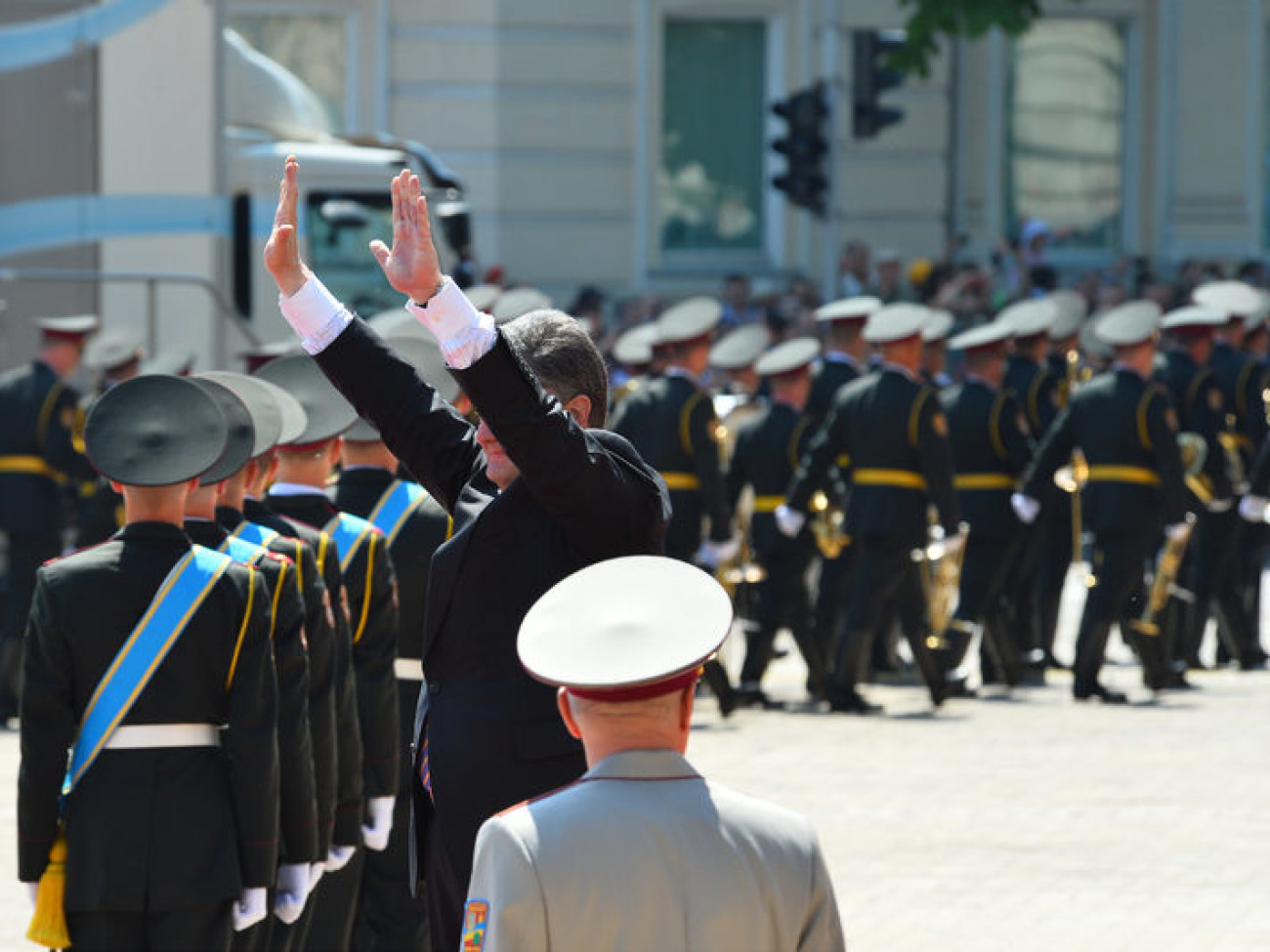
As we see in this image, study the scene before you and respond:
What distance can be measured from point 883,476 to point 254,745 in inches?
294

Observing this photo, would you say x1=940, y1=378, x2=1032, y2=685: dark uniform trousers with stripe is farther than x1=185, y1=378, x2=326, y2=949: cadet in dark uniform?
Yes

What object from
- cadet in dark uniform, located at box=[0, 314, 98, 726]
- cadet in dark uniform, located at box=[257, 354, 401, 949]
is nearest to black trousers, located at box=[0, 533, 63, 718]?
cadet in dark uniform, located at box=[0, 314, 98, 726]

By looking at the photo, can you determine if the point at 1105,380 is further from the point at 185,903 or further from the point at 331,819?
the point at 185,903

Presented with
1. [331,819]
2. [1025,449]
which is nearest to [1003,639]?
[1025,449]

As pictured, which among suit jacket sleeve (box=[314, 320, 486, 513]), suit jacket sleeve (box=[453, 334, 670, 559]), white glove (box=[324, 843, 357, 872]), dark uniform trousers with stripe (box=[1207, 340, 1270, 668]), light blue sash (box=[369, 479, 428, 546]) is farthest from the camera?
dark uniform trousers with stripe (box=[1207, 340, 1270, 668])

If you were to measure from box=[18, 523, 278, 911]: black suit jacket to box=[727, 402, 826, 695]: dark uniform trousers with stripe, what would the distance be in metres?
7.65

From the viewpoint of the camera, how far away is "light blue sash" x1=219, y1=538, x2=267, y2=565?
19.6 ft

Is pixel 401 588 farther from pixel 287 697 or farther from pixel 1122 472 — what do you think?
pixel 1122 472

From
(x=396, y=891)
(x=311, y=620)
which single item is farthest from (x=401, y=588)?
(x=311, y=620)

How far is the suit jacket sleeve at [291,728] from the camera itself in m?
5.99

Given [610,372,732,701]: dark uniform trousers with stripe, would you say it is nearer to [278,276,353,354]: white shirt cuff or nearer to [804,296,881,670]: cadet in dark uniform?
[804,296,881,670]: cadet in dark uniform

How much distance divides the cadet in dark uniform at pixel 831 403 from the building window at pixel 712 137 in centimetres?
1004

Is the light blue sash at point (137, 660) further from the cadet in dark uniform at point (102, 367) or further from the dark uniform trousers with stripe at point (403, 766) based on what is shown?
the cadet in dark uniform at point (102, 367)

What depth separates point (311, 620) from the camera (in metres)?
6.38
